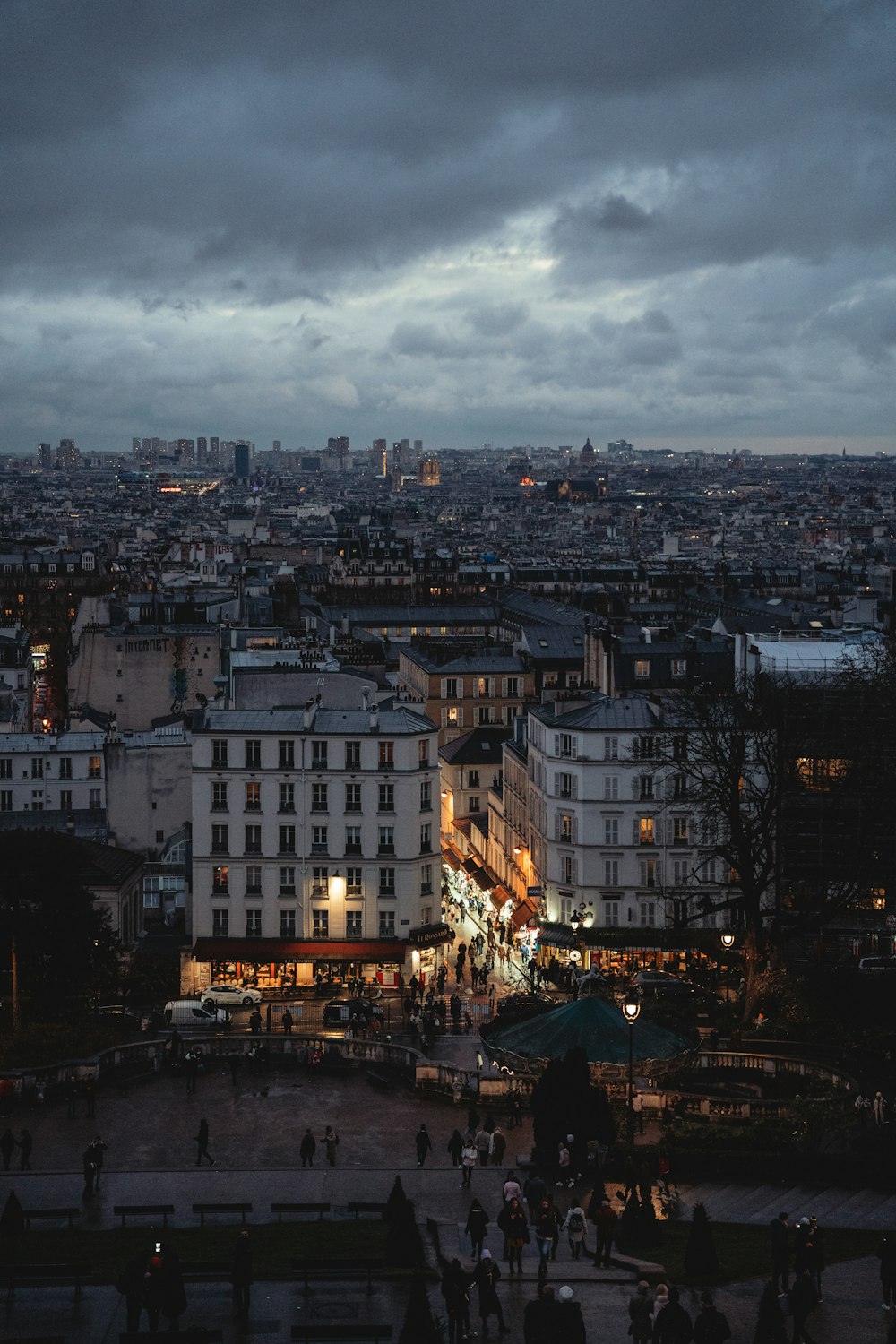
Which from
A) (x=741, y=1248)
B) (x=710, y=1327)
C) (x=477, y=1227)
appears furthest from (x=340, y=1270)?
(x=710, y=1327)

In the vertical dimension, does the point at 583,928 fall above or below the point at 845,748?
below

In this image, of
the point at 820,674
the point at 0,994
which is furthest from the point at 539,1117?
the point at 820,674

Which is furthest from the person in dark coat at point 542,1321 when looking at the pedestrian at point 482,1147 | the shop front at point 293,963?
the shop front at point 293,963

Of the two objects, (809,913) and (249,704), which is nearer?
(809,913)

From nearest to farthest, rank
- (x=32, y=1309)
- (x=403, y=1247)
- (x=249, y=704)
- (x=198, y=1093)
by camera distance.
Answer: (x=32, y=1309) < (x=403, y=1247) < (x=198, y=1093) < (x=249, y=704)

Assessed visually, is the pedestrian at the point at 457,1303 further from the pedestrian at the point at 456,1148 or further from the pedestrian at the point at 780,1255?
the pedestrian at the point at 456,1148

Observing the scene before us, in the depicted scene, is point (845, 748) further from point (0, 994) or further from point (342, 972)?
point (0, 994)
